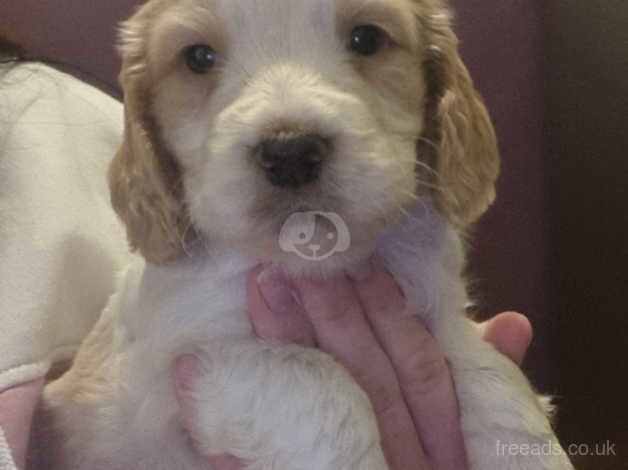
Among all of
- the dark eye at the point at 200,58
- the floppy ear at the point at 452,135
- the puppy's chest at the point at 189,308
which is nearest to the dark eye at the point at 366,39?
the floppy ear at the point at 452,135

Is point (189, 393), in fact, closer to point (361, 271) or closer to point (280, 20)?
point (361, 271)

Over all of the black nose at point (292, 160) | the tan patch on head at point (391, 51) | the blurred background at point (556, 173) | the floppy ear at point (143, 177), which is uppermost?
the tan patch on head at point (391, 51)

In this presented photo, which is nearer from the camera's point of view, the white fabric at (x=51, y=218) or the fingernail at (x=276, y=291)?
the fingernail at (x=276, y=291)

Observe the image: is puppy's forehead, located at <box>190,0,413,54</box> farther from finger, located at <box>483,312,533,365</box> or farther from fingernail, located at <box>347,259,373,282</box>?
finger, located at <box>483,312,533,365</box>

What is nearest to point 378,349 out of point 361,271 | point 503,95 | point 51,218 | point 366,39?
point 361,271

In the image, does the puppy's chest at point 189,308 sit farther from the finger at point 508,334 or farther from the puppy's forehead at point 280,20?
the finger at point 508,334

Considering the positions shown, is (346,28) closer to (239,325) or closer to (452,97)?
Answer: (452,97)

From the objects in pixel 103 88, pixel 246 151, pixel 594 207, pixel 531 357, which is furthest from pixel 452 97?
pixel 531 357
